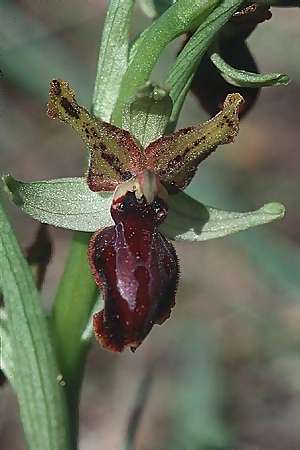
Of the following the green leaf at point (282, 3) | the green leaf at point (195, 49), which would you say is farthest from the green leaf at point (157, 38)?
the green leaf at point (282, 3)

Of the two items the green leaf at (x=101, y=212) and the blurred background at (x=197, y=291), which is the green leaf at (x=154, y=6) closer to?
the green leaf at (x=101, y=212)

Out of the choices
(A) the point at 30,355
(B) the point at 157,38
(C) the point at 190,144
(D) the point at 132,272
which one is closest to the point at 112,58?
(B) the point at 157,38

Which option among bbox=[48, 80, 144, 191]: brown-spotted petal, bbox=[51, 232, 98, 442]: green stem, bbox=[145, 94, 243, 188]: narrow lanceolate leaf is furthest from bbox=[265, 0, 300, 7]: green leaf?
bbox=[51, 232, 98, 442]: green stem

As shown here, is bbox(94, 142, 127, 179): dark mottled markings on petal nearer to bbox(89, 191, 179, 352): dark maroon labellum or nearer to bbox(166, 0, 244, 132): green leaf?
bbox(89, 191, 179, 352): dark maroon labellum

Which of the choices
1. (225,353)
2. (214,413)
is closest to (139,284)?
(214,413)

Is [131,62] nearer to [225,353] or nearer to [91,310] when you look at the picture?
[91,310]

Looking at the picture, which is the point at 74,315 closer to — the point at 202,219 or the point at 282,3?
the point at 202,219
